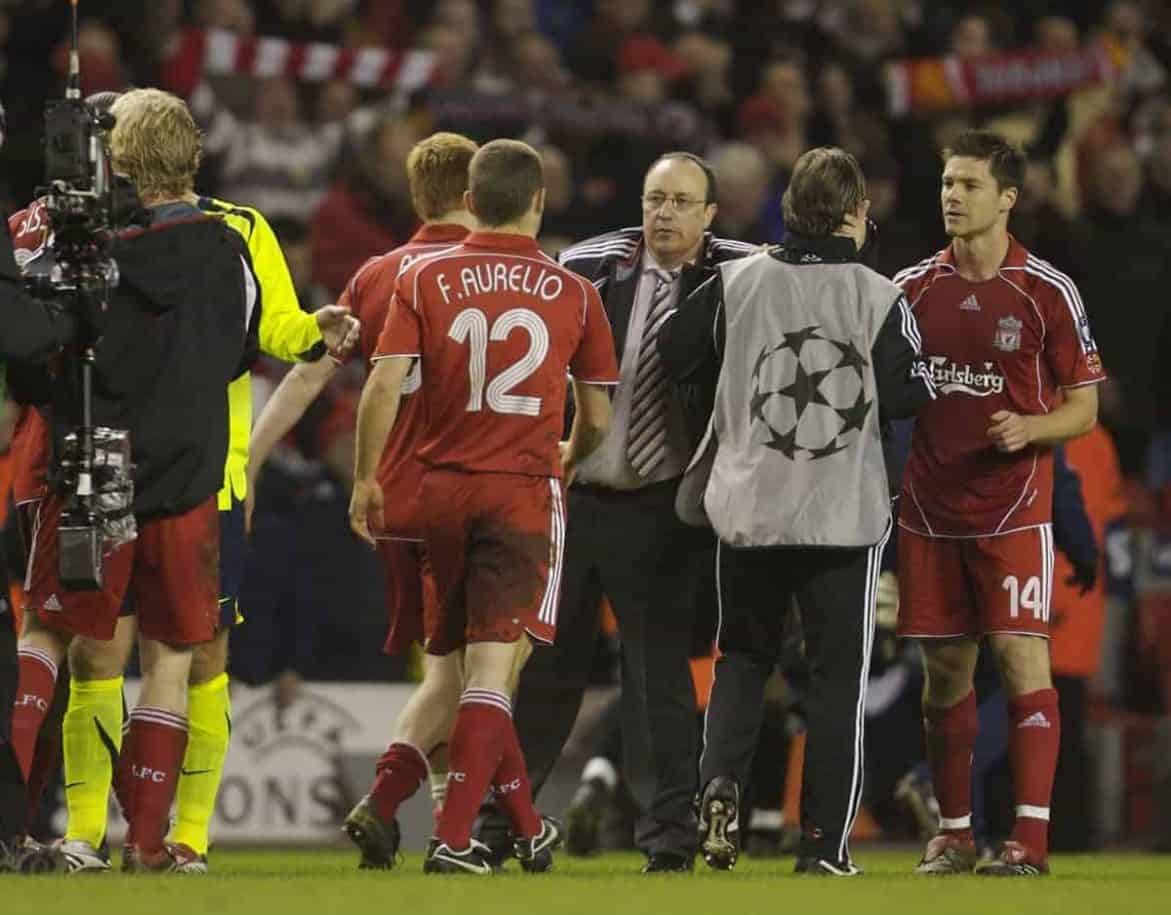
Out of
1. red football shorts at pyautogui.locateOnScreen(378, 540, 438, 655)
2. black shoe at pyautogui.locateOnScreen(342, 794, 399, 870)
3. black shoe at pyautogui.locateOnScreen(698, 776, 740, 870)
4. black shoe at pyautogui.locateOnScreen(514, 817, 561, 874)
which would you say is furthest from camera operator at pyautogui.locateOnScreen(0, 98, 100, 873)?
black shoe at pyautogui.locateOnScreen(698, 776, 740, 870)

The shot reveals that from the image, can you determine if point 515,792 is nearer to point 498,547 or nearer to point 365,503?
point 498,547

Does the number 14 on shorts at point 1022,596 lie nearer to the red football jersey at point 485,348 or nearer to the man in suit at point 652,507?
the man in suit at point 652,507

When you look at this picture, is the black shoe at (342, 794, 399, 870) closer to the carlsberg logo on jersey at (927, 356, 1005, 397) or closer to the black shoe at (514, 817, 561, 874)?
the black shoe at (514, 817, 561, 874)

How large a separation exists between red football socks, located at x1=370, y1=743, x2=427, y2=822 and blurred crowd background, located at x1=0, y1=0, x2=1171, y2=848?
3652 mm

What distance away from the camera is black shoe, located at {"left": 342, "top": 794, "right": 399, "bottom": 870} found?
7918 millimetres

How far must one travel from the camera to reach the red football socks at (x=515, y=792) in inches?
309

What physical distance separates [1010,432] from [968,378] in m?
0.28

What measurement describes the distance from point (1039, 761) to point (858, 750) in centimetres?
71

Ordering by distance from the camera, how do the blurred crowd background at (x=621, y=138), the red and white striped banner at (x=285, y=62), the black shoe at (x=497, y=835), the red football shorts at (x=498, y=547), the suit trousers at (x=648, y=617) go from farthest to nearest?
1. the red and white striped banner at (x=285, y=62)
2. the blurred crowd background at (x=621, y=138)
3. the black shoe at (x=497, y=835)
4. the suit trousers at (x=648, y=617)
5. the red football shorts at (x=498, y=547)

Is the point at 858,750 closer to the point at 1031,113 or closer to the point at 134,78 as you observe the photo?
the point at 134,78

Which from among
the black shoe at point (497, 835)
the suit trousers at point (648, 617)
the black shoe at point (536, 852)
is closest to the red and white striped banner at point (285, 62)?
the suit trousers at point (648, 617)

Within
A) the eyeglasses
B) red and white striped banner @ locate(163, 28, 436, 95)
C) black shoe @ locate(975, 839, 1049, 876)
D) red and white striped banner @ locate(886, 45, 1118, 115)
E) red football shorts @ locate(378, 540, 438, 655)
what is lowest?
black shoe @ locate(975, 839, 1049, 876)

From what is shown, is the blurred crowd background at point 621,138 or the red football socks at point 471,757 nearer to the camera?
the red football socks at point 471,757

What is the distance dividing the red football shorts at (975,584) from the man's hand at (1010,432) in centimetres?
29
